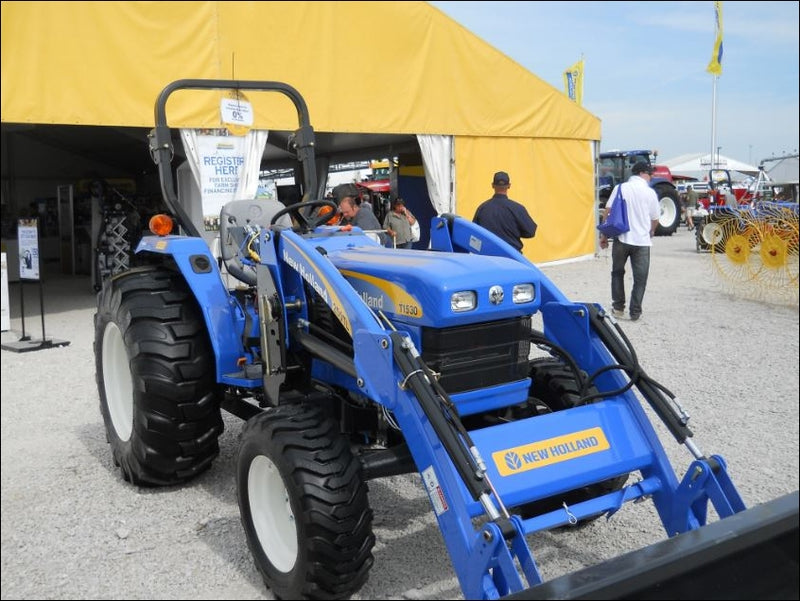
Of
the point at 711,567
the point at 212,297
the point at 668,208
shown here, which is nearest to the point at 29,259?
the point at 212,297

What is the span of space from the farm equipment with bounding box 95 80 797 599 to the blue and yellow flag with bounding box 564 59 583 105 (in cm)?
1347

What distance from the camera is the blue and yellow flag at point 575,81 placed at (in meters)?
16.0

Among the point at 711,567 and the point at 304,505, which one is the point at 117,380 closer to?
the point at 304,505

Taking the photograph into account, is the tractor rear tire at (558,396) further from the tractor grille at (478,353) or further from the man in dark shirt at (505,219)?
the man in dark shirt at (505,219)

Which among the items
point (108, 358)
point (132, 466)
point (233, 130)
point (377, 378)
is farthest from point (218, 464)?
point (233, 130)

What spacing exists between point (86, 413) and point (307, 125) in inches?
90.8

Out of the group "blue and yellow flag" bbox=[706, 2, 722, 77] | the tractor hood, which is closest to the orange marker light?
the tractor hood

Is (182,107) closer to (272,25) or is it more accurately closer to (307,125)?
(272,25)

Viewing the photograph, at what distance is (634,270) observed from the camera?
7.63 meters

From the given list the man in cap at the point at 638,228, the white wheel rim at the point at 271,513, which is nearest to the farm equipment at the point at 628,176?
the man in cap at the point at 638,228

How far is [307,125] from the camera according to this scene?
13.0 feet

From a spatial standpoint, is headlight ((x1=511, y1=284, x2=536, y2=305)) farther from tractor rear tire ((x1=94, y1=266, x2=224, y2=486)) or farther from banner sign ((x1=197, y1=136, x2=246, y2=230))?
banner sign ((x1=197, y1=136, x2=246, y2=230))

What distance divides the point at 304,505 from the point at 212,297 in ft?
4.55

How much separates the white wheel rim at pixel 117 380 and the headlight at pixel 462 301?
6.75ft
